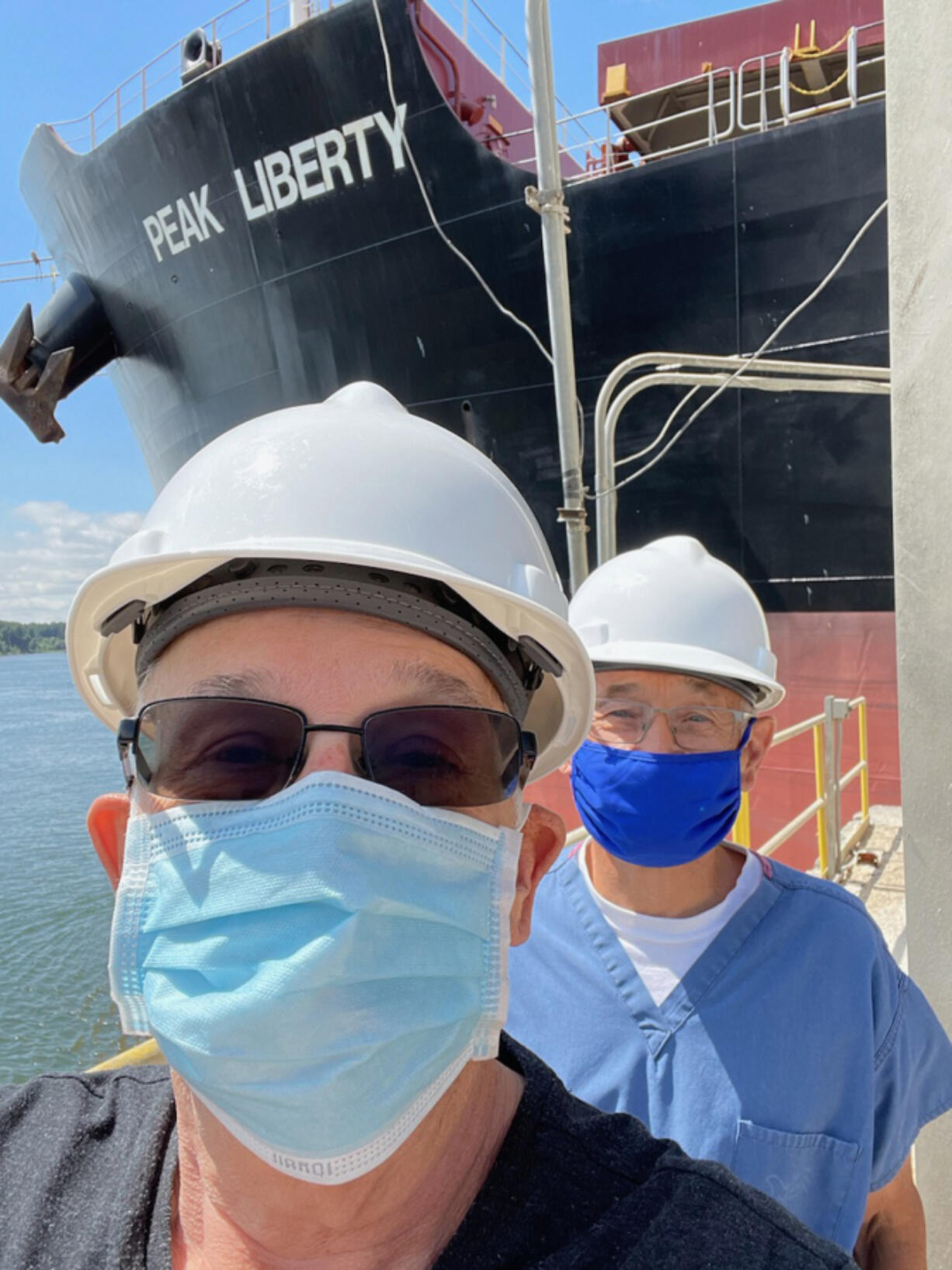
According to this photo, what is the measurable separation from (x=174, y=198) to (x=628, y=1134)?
1181 centimetres

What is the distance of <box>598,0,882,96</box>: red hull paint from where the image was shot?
11.1 m

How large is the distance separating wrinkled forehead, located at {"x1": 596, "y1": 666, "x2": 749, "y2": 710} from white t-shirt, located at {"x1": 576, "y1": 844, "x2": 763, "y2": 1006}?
451mm

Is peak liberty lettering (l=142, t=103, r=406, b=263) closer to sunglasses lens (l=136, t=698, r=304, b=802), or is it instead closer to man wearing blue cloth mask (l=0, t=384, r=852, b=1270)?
man wearing blue cloth mask (l=0, t=384, r=852, b=1270)

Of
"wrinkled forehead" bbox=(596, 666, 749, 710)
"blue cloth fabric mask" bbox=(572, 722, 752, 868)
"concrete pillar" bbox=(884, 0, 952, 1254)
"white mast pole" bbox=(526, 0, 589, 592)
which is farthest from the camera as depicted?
"white mast pole" bbox=(526, 0, 589, 592)

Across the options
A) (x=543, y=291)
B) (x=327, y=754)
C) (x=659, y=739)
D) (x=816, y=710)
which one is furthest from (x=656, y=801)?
(x=543, y=291)

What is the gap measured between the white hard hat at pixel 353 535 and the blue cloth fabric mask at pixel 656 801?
81 centimetres

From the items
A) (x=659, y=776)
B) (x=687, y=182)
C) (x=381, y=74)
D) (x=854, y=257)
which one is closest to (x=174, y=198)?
(x=381, y=74)

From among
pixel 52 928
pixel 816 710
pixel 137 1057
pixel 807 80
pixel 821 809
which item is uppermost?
Answer: pixel 807 80

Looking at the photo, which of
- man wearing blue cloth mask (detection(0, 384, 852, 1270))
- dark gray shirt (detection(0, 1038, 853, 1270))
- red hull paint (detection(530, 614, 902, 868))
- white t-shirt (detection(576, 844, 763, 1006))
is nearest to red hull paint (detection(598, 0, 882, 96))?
red hull paint (detection(530, 614, 902, 868))

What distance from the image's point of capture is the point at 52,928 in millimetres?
10328

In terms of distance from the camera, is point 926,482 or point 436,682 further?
point 926,482

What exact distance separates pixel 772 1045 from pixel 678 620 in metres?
1.05

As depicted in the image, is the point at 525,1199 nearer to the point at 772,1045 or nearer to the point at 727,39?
the point at 772,1045

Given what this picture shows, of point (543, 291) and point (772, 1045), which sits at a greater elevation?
point (543, 291)
